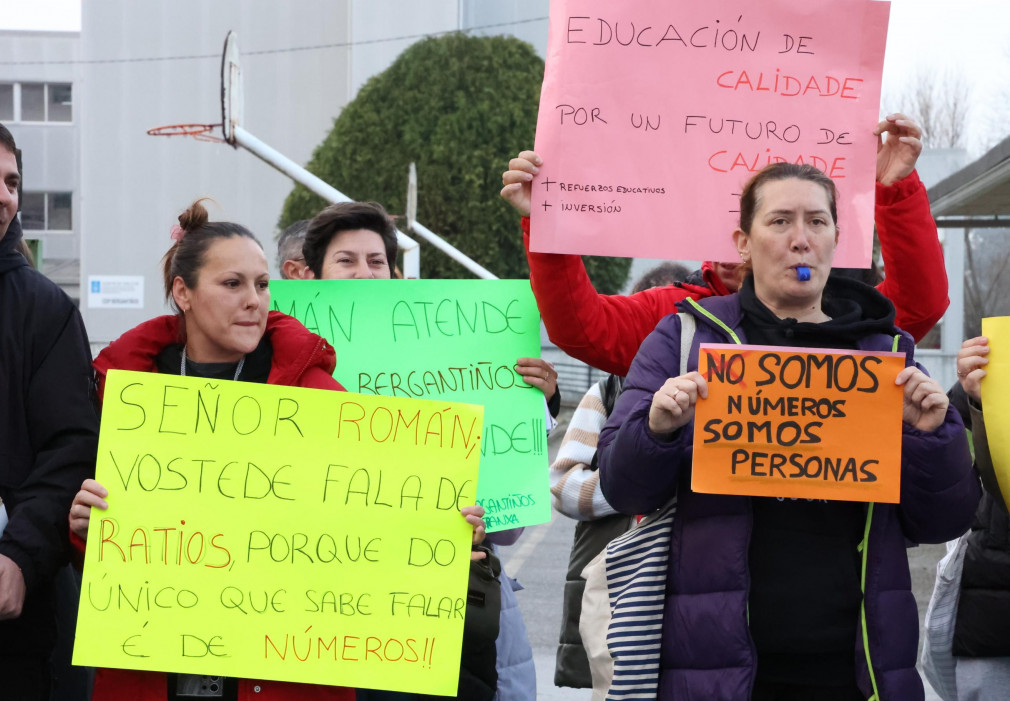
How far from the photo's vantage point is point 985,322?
290 centimetres

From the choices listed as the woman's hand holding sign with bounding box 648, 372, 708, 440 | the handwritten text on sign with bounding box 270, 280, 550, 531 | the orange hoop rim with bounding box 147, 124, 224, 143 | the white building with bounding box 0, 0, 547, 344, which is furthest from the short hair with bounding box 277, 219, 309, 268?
the white building with bounding box 0, 0, 547, 344

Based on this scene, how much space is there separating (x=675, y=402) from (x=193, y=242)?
4.46 ft

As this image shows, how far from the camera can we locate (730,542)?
8.20ft

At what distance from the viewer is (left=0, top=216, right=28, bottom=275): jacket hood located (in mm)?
2977

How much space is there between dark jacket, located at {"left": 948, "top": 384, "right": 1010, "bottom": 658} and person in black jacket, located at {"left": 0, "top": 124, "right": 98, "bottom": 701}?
2297mm

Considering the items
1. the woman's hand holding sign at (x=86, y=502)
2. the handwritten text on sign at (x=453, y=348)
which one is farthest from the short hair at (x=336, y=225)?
the woman's hand holding sign at (x=86, y=502)

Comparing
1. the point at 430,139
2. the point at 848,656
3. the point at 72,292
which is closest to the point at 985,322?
the point at 848,656

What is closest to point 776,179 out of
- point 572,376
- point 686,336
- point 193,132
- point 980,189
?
point 686,336

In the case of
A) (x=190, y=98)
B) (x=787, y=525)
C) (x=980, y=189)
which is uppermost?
(x=190, y=98)

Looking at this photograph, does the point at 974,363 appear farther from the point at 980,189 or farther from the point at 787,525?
the point at 980,189

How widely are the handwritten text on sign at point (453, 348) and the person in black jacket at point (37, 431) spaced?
757 millimetres

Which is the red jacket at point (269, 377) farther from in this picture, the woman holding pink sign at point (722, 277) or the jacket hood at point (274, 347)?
the woman holding pink sign at point (722, 277)

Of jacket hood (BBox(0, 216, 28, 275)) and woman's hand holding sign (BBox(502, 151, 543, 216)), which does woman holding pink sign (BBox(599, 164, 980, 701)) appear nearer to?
woman's hand holding sign (BBox(502, 151, 543, 216))

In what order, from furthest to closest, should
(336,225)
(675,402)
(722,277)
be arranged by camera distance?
1. (336,225)
2. (722,277)
3. (675,402)
